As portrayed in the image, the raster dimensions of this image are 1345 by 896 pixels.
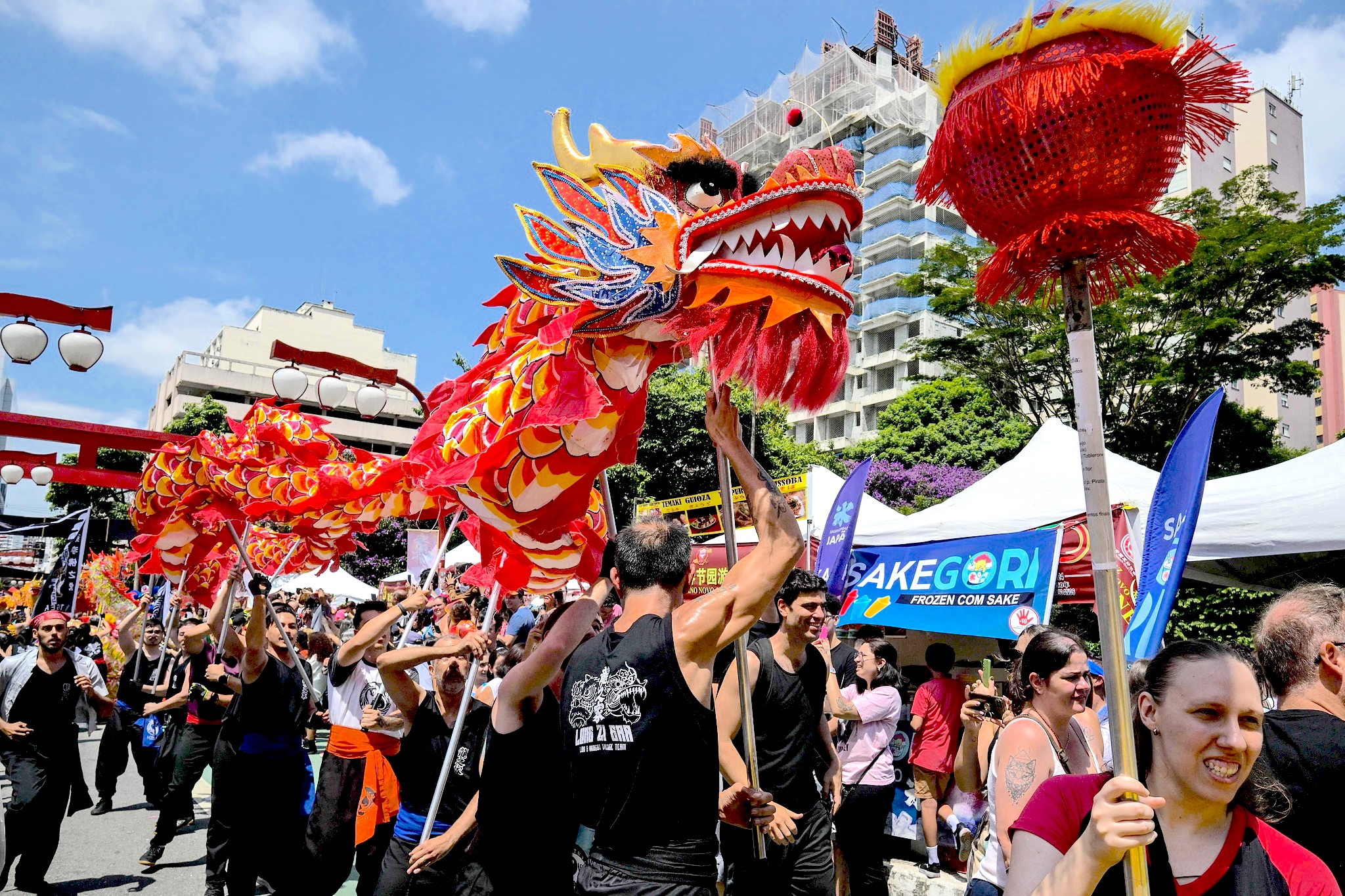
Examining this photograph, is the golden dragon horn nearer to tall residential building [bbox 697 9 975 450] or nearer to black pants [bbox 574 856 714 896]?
black pants [bbox 574 856 714 896]

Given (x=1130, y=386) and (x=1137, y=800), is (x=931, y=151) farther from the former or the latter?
(x=1130, y=386)

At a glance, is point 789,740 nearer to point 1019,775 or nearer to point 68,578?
point 1019,775

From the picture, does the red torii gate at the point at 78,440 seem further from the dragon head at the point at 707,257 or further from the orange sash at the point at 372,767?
the dragon head at the point at 707,257

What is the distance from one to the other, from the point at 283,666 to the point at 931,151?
510 centimetres

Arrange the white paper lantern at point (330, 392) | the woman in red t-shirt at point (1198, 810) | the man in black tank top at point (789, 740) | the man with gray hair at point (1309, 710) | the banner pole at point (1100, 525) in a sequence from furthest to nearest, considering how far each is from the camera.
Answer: the white paper lantern at point (330, 392), the man in black tank top at point (789, 740), the man with gray hair at point (1309, 710), the woman in red t-shirt at point (1198, 810), the banner pole at point (1100, 525)

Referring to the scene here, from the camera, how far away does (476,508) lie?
3256 mm

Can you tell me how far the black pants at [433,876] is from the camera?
3.37 meters

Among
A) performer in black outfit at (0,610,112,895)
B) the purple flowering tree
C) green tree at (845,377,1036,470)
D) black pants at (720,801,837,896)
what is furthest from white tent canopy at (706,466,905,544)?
green tree at (845,377,1036,470)

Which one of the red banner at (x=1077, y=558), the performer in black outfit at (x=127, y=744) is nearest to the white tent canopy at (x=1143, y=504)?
the red banner at (x=1077, y=558)

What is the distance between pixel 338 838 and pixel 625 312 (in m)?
3.51

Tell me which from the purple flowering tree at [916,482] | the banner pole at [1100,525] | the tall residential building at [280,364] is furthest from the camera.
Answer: the tall residential building at [280,364]

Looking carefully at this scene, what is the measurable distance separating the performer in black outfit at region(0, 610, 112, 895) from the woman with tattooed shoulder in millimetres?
5479

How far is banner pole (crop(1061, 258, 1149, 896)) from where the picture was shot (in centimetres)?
163

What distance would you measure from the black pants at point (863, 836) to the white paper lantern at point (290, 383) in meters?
5.80
